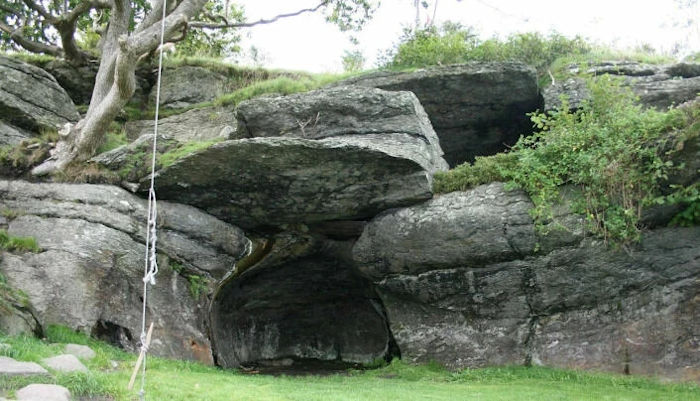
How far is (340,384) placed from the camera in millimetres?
11156

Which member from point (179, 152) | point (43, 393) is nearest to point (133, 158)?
point (179, 152)

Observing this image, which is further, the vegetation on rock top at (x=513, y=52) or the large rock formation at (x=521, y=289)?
the vegetation on rock top at (x=513, y=52)

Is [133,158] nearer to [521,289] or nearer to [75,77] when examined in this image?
[75,77]

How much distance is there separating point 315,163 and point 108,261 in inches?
171

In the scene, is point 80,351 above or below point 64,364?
below

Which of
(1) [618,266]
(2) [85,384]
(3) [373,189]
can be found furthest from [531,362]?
(2) [85,384]

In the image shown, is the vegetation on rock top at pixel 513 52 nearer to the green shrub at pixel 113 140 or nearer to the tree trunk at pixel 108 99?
the tree trunk at pixel 108 99

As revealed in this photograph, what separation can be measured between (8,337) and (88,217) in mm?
3476

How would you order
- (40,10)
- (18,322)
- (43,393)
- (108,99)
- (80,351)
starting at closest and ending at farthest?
(43,393)
(80,351)
(18,322)
(108,99)
(40,10)

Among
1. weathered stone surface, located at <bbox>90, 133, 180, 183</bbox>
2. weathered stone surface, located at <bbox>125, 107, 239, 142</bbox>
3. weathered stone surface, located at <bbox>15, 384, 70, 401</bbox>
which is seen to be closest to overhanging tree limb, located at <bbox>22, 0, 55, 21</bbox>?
weathered stone surface, located at <bbox>125, 107, 239, 142</bbox>

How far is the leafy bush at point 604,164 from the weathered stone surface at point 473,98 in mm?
2821

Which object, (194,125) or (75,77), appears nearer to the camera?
(194,125)

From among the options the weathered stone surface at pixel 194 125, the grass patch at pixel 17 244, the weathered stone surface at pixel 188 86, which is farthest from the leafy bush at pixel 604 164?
the weathered stone surface at pixel 188 86

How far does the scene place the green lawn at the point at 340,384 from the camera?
324 inches
